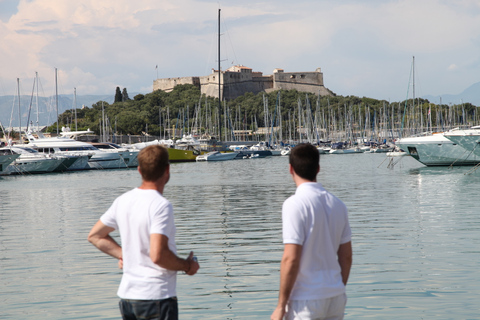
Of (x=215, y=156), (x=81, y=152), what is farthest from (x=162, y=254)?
(x=215, y=156)

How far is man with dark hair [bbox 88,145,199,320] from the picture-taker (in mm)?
3689

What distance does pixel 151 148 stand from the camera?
384 cm

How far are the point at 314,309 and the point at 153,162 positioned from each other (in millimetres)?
1266

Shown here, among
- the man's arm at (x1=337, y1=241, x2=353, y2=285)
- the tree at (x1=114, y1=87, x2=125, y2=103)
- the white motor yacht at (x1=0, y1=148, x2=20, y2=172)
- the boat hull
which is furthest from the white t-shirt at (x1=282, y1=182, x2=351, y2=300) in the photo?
the tree at (x1=114, y1=87, x2=125, y2=103)

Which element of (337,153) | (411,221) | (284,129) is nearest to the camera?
(411,221)

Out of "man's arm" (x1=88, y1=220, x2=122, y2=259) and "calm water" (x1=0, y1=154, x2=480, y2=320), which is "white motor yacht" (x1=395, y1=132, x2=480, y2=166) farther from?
"man's arm" (x1=88, y1=220, x2=122, y2=259)

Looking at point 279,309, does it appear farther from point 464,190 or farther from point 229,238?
point 464,190

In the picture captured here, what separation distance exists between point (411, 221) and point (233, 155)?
5576 cm

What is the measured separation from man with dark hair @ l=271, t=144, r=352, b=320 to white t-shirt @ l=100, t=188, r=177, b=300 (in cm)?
67

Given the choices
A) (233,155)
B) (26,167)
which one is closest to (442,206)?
(26,167)

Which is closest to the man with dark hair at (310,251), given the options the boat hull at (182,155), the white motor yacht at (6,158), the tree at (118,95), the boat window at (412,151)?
the boat window at (412,151)

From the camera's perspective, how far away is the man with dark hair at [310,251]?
3643mm

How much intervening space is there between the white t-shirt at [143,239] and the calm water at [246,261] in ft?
10.4

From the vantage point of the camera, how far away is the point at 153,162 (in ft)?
12.5
